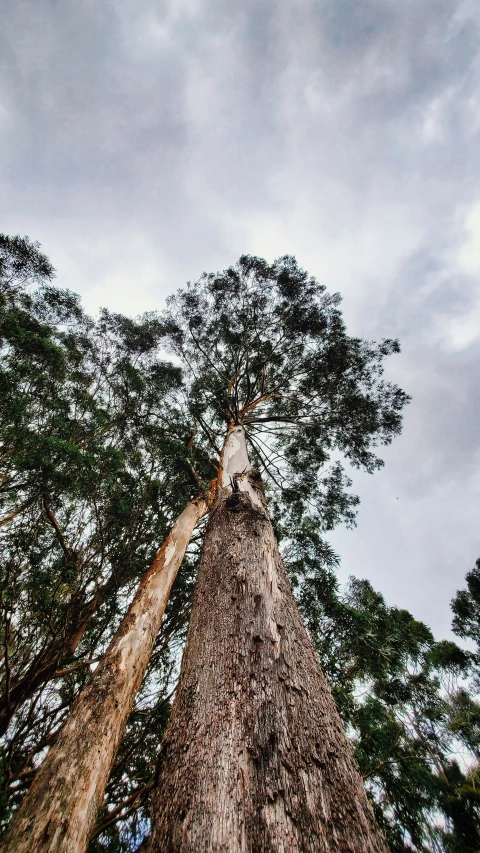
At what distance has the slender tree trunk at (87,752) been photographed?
1.91 meters

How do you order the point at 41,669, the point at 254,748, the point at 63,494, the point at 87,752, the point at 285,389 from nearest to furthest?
the point at 254,748
the point at 87,752
the point at 41,669
the point at 63,494
the point at 285,389

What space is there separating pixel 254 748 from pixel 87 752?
7.06ft


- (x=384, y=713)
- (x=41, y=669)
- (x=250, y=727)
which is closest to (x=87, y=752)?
(x=250, y=727)

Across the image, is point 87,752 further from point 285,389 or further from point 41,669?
point 285,389

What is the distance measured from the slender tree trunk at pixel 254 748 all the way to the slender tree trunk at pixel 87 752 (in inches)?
56.7

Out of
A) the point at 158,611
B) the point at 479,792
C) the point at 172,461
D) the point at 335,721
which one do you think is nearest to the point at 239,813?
the point at 335,721

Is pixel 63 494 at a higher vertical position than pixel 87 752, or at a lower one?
higher

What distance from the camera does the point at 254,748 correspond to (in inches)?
41.3

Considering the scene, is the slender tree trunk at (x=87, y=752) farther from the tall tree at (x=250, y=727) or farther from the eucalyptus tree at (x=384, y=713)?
the eucalyptus tree at (x=384, y=713)

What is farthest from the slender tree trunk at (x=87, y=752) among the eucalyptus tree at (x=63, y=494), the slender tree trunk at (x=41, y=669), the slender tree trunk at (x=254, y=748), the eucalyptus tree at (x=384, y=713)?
the eucalyptus tree at (x=384, y=713)

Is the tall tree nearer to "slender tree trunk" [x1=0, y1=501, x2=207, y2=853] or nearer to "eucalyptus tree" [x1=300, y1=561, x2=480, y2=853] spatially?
"slender tree trunk" [x1=0, y1=501, x2=207, y2=853]

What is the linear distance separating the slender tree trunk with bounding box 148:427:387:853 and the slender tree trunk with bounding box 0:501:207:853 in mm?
1439

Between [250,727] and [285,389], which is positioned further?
[285,389]

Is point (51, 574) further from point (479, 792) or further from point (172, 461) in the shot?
point (479, 792)
